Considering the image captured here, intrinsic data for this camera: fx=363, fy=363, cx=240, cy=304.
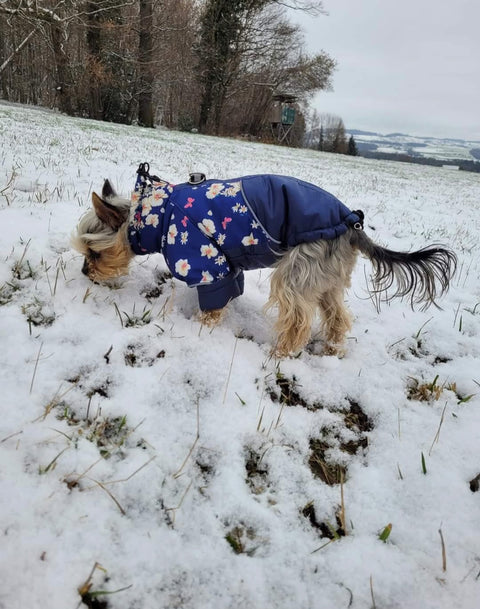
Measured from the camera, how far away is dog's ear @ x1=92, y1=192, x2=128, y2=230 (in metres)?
2.87

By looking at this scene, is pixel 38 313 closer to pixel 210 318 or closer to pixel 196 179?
pixel 210 318

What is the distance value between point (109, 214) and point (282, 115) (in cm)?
3774

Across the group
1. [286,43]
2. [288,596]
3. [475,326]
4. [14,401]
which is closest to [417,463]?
[288,596]

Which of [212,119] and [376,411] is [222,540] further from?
[212,119]

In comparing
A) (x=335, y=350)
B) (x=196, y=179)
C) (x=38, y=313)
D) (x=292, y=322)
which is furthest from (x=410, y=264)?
(x=38, y=313)

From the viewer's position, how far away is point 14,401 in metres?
1.90

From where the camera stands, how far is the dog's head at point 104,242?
118 inches

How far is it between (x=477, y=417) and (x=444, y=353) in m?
0.77

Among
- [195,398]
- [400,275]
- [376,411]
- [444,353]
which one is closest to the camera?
[195,398]

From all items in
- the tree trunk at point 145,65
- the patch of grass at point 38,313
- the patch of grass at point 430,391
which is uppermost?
the tree trunk at point 145,65

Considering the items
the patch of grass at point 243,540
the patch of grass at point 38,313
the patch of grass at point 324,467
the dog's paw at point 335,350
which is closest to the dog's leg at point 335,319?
the dog's paw at point 335,350

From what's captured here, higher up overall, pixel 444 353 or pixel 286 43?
pixel 286 43

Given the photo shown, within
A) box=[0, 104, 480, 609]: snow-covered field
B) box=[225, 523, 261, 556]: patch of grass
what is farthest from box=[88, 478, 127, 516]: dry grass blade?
box=[225, 523, 261, 556]: patch of grass

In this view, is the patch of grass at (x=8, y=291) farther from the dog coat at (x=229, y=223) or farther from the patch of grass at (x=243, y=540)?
the patch of grass at (x=243, y=540)
